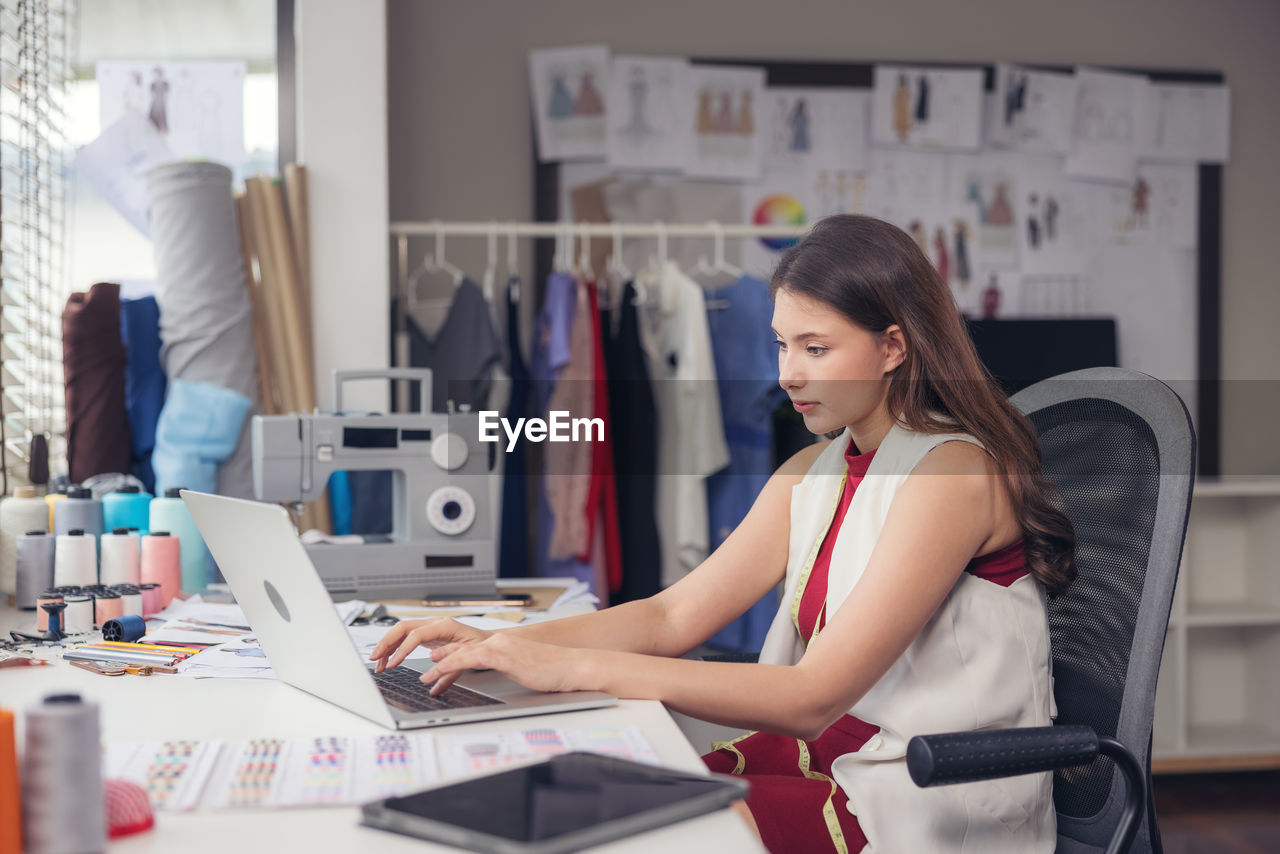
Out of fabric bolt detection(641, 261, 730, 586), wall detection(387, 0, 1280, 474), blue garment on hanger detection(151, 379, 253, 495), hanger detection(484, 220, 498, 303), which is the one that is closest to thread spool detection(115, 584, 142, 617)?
blue garment on hanger detection(151, 379, 253, 495)

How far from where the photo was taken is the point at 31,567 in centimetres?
175

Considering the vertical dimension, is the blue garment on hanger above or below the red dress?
above

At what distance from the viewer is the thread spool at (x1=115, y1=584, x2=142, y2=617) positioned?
5.33 feet

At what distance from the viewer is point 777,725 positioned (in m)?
1.15

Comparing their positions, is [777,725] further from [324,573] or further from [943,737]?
[324,573]

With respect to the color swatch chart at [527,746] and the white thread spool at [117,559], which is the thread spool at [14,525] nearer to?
the white thread spool at [117,559]

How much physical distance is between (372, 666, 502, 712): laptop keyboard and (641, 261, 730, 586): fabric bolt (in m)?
1.87

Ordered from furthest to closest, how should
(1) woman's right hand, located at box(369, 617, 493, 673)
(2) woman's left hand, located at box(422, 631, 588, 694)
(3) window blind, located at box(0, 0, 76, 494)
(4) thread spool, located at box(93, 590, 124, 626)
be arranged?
(3) window blind, located at box(0, 0, 76, 494), (4) thread spool, located at box(93, 590, 124, 626), (1) woman's right hand, located at box(369, 617, 493, 673), (2) woman's left hand, located at box(422, 631, 588, 694)

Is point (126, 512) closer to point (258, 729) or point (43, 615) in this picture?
point (43, 615)

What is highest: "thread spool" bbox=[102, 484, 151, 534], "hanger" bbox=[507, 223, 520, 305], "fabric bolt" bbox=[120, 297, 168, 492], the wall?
the wall

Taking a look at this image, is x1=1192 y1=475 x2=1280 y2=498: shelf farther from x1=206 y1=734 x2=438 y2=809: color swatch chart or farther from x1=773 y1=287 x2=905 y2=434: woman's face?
x1=206 y1=734 x2=438 y2=809: color swatch chart

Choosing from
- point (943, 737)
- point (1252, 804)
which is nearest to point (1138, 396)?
point (943, 737)

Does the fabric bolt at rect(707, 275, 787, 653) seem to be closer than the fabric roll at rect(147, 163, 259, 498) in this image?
No
